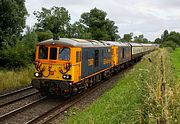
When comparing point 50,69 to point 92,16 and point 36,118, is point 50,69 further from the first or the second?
point 92,16

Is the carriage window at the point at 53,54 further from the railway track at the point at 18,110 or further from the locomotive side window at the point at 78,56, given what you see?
the railway track at the point at 18,110

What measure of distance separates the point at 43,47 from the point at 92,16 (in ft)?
170

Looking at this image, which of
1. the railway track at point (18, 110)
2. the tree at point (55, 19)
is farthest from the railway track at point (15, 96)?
the tree at point (55, 19)

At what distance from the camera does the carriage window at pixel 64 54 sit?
16625 millimetres

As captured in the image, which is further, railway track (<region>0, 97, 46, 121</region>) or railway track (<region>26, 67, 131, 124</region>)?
railway track (<region>0, 97, 46, 121</region>)

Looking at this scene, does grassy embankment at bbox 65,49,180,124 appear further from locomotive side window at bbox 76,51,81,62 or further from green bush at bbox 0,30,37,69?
green bush at bbox 0,30,37,69

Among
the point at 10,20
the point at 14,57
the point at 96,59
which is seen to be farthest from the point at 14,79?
the point at 10,20

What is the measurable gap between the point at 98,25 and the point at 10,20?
3872 cm

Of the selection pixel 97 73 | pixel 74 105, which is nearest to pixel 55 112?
pixel 74 105

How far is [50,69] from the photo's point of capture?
16.8 metres

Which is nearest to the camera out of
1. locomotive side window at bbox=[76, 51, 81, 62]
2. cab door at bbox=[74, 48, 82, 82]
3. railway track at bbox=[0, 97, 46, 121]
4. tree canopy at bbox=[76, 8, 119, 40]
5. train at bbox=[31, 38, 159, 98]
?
railway track at bbox=[0, 97, 46, 121]

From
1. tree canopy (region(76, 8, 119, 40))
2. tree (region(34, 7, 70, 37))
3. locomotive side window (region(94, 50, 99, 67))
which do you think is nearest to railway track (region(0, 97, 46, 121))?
locomotive side window (region(94, 50, 99, 67))

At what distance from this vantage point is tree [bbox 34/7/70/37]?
1839 inches

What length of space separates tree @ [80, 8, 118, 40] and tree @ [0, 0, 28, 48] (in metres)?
A: 32.9
